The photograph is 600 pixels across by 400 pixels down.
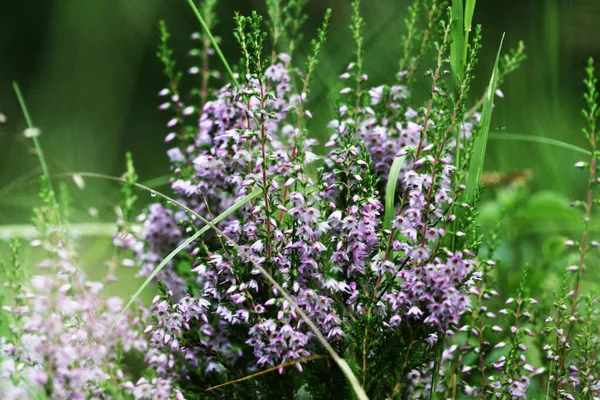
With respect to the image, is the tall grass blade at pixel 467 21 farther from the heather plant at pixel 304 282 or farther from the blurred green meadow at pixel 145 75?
the blurred green meadow at pixel 145 75

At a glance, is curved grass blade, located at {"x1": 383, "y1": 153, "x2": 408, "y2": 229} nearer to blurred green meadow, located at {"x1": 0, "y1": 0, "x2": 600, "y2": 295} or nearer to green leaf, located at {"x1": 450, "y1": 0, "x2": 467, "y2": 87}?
green leaf, located at {"x1": 450, "y1": 0, "x2": 467, "y2": 87}

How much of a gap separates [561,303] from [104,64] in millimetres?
3371

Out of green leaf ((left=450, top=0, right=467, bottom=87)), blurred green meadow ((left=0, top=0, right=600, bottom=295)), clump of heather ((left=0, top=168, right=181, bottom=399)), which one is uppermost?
blurred green meadow ((left=0, top=0, right=600, bottom=295))

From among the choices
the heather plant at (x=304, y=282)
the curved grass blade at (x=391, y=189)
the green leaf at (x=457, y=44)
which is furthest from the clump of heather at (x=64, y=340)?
the green leaf at (x=457, y=44)

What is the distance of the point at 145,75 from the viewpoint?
15.2ft

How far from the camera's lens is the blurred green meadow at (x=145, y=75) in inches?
149

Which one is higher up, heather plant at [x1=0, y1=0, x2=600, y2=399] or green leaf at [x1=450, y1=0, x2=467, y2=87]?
green leaf at [x1=450, y1=0, x2=467, y2=87]

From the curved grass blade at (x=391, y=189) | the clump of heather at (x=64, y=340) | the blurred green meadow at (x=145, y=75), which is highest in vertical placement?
the blurred green meadow at (x=145, y=75)

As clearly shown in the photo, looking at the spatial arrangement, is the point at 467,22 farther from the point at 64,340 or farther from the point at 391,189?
the point at 64,340

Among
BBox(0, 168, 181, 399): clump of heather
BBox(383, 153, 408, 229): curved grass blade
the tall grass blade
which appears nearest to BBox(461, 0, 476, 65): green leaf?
the tall grass blade

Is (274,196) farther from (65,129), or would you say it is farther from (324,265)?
(65,129)

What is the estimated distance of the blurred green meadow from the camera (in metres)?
3.78

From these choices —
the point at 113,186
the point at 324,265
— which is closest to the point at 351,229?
the point at 324,265

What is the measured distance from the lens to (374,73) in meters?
3.66
